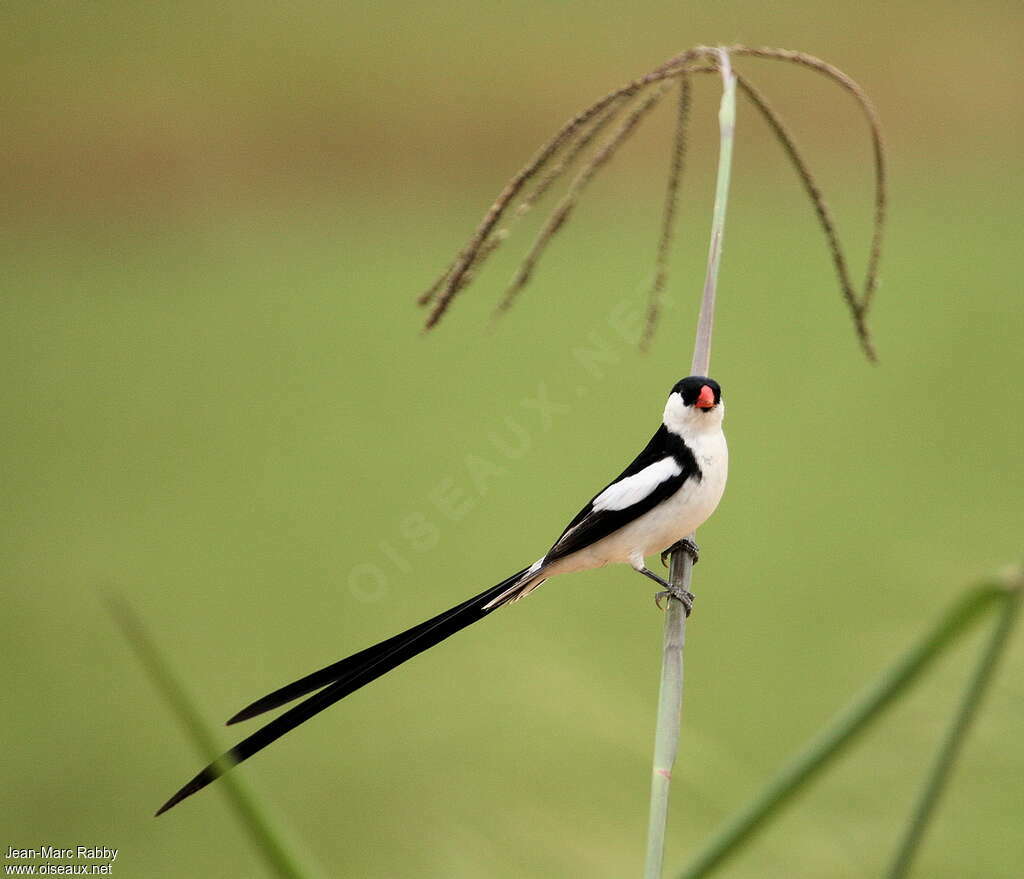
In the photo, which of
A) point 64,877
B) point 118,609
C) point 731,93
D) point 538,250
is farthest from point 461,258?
point 64,877

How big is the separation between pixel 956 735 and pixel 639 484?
39cm

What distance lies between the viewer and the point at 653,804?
270mm

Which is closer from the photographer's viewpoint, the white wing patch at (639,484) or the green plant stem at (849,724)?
the green plant stem at (849,724)

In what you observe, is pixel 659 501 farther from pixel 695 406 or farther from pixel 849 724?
pixel 849 724

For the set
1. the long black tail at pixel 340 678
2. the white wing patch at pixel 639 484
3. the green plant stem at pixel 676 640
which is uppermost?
the green plant stem at pixel 676 640

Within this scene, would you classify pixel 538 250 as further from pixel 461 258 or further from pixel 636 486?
pixel 636 486

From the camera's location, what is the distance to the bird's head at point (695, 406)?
1.69 feet

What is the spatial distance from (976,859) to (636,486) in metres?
0.25

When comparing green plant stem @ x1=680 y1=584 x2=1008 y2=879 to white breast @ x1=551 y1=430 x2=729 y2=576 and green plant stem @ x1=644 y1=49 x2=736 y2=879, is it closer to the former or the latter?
green plant stem @ x1=644 y1=49 x2=736 y2=879

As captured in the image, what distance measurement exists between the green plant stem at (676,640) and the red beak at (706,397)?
0.05 feet

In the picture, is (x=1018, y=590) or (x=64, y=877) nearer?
(x=1018, y=590)

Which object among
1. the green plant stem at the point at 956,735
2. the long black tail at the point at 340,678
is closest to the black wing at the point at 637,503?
the long black tail at the point at 340,678

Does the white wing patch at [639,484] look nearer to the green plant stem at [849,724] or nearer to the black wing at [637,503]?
the black wing at [637,503]

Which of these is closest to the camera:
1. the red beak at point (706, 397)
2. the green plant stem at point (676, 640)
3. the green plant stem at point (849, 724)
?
the green plant stem at point (849, 724)
